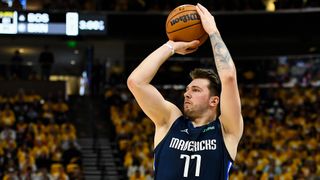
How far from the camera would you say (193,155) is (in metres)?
4.22

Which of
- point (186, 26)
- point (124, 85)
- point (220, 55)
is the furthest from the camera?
point (124, 85)

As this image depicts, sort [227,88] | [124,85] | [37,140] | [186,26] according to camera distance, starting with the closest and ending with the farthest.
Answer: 1. [227,88]
2. [186,26]
3. [37,140]
4. [124,85]

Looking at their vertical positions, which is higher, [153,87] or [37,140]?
[153,87]

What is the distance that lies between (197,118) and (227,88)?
0.32 metres

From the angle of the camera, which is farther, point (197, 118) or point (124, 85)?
point (124, 85)

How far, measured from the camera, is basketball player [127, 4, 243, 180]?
13.8 feet

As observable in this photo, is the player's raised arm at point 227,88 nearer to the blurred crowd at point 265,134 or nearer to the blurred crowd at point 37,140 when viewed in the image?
the blurred crowd at point 37,140

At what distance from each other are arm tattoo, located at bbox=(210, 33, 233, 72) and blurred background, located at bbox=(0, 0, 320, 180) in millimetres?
12485

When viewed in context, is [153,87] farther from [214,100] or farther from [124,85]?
[124,85]

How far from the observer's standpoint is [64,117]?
20219 mm

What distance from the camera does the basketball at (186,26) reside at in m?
4.43

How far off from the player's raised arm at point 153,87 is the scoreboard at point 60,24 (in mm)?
12133

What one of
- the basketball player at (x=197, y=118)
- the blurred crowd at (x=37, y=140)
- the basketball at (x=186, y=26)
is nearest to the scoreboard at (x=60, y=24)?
the blurred crowd at (x=37, y=140)

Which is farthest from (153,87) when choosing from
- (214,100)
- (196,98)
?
(214,100)
